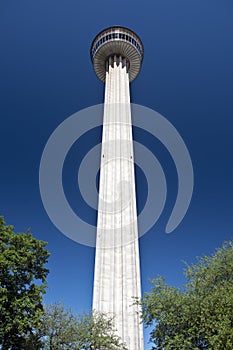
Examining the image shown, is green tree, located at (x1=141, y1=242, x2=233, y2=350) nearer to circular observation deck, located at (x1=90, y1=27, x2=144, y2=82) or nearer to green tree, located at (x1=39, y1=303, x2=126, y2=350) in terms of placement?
green tree, located at (x1=39, y1=303, x2=126, y2=350)

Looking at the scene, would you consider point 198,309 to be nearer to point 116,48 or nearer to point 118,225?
point 118,225

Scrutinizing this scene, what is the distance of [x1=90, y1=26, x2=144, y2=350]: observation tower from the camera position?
3127cm

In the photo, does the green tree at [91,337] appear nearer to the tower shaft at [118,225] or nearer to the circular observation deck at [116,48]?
the tower shaft at [118,225]

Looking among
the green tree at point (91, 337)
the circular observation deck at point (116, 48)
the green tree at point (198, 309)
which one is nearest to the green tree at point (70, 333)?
the green tree at point (91, 337)

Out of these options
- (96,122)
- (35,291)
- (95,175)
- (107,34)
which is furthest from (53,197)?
(107,34)

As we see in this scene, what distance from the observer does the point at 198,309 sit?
55.6 ft

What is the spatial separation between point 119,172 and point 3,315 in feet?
86.8

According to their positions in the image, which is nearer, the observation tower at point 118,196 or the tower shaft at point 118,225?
the tower shaft at point 118,225

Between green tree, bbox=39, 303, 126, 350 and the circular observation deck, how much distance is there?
4540 cm

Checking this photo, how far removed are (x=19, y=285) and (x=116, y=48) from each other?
151 feet

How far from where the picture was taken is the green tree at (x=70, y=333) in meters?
20.0

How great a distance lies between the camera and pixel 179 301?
57.8 feet

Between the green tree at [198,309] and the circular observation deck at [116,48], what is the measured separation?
4353 cm

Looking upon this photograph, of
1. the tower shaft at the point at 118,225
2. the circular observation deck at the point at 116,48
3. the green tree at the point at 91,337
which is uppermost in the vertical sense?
the circular observation deck at the point at 116,48
